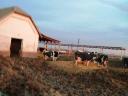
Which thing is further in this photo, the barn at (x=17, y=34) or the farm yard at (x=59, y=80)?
the barn at (x=17, y=34)

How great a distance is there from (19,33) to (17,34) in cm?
27

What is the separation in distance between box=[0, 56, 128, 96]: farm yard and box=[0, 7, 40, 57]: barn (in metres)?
4.18

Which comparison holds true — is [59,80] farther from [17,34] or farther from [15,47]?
[15,47]

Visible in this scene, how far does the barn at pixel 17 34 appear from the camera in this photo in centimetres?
2839

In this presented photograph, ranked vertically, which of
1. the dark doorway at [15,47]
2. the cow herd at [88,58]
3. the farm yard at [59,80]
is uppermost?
the dark doorway at [15,47]

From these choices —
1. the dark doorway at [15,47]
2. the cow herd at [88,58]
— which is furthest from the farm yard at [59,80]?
the dark doorway at [15,47]

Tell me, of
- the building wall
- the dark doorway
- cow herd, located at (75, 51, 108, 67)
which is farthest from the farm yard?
the dark doorway

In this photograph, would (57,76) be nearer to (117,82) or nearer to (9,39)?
(117,82)

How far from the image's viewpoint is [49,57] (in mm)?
29938

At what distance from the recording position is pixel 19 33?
29.6 meters

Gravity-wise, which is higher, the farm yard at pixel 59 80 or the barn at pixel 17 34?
the barn at pixel 17 34

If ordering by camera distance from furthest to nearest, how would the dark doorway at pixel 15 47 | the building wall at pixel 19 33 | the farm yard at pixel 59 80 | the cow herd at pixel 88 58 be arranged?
1. the dark doorway at pixel 15 47
2. the building wall at pixel 19 33
3. the cow herd at pixel 88 58
4. the farm yard at pixel 59 80

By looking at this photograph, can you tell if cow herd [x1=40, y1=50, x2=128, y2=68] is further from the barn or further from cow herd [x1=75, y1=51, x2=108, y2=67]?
the barn

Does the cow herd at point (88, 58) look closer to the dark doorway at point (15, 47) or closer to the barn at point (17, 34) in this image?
the barn at point (17, 34)
